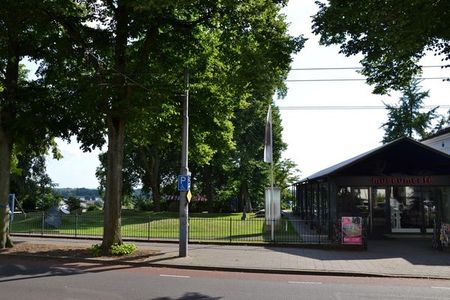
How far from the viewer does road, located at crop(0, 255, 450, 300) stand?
35.1ft

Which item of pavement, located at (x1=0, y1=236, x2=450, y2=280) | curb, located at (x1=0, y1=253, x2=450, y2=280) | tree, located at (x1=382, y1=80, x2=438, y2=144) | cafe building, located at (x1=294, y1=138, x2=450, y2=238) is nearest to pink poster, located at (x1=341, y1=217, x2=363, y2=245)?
pavement, located at (x1=0, y1=236, x2=450, y2=280)

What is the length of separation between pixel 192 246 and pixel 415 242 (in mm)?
9853

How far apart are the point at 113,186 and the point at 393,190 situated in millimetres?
14231

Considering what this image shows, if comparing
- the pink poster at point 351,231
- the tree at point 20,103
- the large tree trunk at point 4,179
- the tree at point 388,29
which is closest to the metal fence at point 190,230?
the pink poster at point 351,231

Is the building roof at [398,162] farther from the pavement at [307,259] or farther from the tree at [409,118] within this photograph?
the tree at [409,118]

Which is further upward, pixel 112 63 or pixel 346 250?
pixel 112 63

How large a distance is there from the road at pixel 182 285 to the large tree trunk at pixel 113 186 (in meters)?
2.39

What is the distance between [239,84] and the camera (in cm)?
1748

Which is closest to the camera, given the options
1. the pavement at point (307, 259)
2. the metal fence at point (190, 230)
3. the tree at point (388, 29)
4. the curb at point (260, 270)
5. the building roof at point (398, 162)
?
the tree at point (388, 29)

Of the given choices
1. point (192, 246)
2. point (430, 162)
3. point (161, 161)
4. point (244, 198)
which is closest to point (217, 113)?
point (192, 246)

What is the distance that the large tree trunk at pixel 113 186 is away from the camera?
698 inches

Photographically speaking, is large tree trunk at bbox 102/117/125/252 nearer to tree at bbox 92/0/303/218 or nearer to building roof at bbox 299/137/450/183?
tree at bbox 92/0/303/218

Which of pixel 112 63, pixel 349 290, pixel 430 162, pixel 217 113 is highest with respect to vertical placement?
pixel 112 63

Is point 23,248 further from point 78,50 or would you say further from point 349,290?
point 349,290
